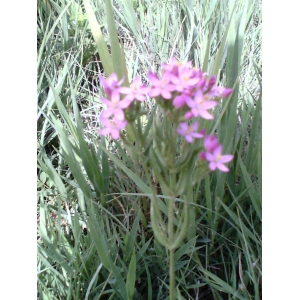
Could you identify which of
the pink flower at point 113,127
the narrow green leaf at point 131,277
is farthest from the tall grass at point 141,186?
the pink flower at point 113,127

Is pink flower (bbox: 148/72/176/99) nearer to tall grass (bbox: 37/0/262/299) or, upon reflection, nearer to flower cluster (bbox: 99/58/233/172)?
flower cluster (bbox: 99/58/233/172)

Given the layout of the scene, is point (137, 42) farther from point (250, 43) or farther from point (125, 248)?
point (125, 248)

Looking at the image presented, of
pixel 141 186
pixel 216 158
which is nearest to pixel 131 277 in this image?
pixel 141 186

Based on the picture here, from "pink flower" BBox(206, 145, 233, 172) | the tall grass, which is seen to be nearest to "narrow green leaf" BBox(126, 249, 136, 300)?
the tall grass

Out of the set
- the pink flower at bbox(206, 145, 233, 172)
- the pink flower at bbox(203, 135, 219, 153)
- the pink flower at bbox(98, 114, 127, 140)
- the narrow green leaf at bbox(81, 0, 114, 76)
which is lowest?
the pink flower at bbox(206, 145, 233, 172)

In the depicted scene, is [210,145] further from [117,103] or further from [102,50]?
[102,50]
